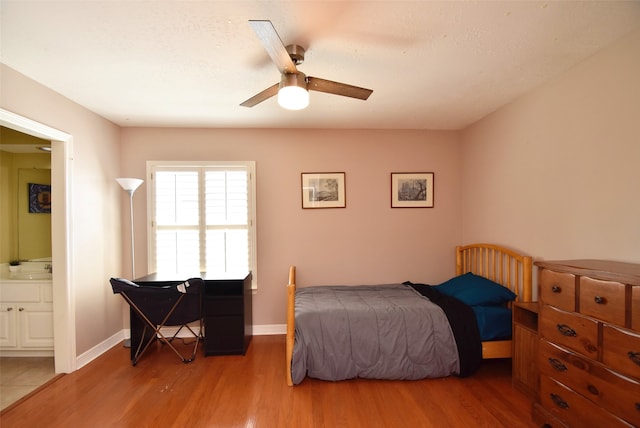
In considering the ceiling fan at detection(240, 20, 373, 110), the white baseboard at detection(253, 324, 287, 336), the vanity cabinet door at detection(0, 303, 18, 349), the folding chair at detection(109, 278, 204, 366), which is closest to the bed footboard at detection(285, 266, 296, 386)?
the folding chair at detection(109, 278, 204, 366)

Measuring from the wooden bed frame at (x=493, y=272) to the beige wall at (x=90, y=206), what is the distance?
205 cm

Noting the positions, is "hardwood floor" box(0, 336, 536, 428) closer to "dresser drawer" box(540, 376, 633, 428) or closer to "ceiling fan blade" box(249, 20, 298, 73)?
"dresser drawer" box(540, 376, 633, 428)

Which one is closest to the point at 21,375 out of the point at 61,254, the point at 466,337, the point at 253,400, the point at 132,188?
the point at 61,254

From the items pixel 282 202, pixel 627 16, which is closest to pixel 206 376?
pixel 282 202

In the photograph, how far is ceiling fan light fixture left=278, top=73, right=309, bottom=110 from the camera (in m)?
1.58

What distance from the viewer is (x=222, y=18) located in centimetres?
152

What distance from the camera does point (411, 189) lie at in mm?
3473

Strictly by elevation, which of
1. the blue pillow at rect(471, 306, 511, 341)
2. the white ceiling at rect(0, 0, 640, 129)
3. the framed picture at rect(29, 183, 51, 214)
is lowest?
the blue pillow at rect(471, 306, 511, 341)

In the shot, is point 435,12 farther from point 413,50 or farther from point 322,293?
point 322,293

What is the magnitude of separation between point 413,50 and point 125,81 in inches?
89.7

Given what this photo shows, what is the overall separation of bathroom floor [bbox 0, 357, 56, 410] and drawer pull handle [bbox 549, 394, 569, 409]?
3833 mm

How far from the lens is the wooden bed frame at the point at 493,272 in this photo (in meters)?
2.19

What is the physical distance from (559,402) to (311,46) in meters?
2.71

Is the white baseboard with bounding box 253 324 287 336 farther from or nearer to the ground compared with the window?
nearer to the ground
